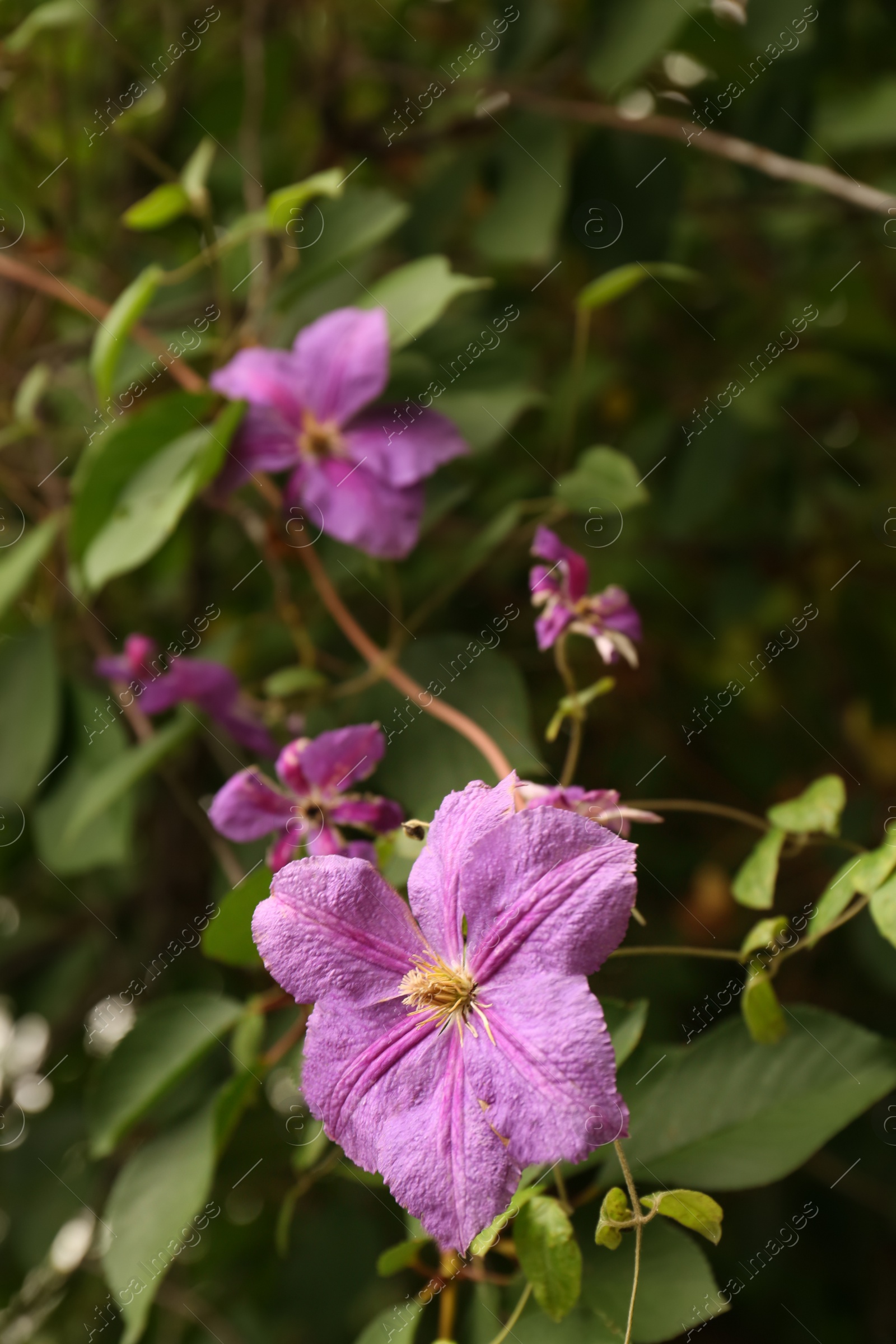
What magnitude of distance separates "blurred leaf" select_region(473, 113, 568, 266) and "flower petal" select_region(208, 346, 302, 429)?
28 centimetres

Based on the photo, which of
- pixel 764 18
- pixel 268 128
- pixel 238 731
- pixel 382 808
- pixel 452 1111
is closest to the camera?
pixel 452 1111

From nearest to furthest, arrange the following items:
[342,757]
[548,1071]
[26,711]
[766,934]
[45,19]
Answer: [548,1071], [766,934], [342,757], [45,19], [26,711]

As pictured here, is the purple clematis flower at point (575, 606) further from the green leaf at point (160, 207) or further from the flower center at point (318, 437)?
the green leaf at point (160, 207)

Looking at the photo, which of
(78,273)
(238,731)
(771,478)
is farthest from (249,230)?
(771,478)

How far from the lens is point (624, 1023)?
52 cm

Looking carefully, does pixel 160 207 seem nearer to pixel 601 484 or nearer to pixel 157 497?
pixel 157 497

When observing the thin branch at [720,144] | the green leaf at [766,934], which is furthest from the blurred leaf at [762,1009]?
the thin branch at [720,144]

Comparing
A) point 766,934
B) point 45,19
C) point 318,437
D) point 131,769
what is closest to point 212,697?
point 131,769

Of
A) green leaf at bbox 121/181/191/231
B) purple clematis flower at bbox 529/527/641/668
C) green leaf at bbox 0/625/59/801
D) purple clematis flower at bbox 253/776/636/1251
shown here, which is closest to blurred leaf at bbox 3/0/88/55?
green leaf at bbox 121/181/191/231

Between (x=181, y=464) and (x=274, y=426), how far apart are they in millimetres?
74

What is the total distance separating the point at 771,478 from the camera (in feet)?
4.13

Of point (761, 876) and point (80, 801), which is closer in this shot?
point (761, 876)

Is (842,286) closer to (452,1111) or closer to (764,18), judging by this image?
(764,18)

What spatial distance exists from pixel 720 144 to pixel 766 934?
67cm
